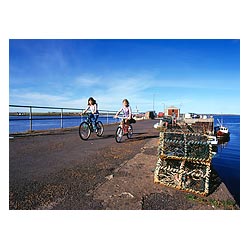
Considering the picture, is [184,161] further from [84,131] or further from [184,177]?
[84,131]

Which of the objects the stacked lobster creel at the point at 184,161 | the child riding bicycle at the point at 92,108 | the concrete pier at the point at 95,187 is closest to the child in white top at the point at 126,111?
the child riding bicycle at the point at 92,108

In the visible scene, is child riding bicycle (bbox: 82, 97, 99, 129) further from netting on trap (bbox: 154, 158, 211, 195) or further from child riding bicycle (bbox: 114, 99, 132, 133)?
netting on trap (bbox: 154, 158, 211, 195)

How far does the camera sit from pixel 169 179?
3.65 meters

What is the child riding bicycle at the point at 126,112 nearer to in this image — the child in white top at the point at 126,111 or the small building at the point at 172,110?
the child in white top at the point at 126,111

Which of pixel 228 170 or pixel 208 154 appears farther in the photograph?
pixel 228 170

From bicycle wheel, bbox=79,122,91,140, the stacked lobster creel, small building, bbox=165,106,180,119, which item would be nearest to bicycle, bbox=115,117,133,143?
bicycle wheel, bbox=79,122,91,140

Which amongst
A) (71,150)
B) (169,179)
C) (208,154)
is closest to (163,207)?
(169,179)

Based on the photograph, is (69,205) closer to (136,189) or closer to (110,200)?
(110,200)

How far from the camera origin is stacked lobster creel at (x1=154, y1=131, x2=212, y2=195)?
11.2 ft

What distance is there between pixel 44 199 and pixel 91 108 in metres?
5.78

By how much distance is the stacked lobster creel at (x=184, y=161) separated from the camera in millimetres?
3426

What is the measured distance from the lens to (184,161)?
11.8 ft

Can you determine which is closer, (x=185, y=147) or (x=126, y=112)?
(x=185, y=147)

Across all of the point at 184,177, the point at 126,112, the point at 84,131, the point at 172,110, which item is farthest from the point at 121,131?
the point at 172,110
